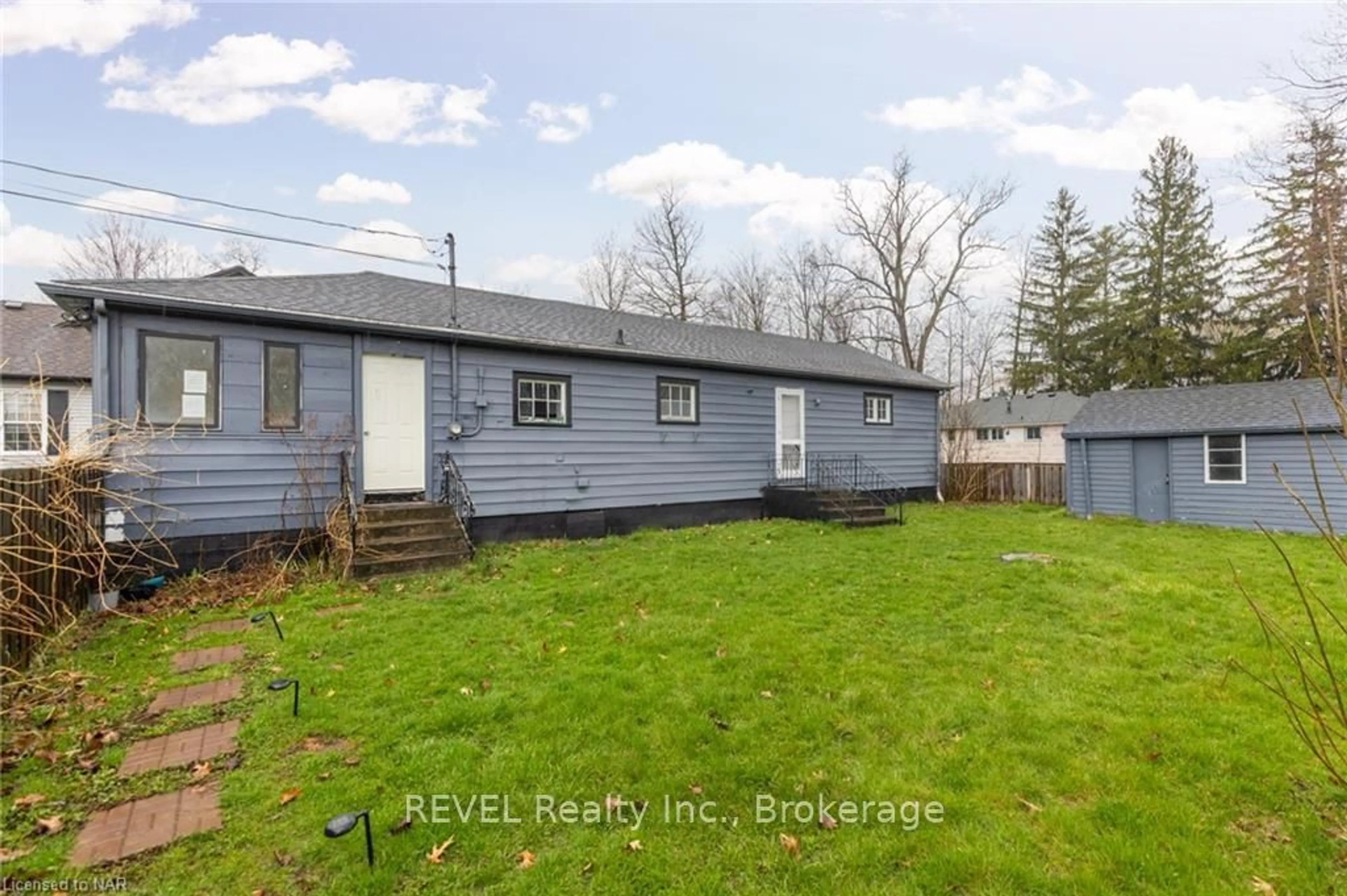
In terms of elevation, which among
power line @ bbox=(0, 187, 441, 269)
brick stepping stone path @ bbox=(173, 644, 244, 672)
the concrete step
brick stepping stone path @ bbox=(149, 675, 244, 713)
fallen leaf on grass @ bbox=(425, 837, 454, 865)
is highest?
power line @ bbox=(0, 187, 441, 269)

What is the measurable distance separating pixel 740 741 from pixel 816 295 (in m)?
28.2

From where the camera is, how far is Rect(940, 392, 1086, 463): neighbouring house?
2794 cm

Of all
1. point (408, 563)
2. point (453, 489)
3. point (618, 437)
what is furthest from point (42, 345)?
point (618, 437)

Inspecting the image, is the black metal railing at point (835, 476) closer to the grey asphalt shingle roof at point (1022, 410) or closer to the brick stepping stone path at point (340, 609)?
the brick stepping stone path at point (340, 609)

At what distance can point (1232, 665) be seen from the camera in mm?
4328

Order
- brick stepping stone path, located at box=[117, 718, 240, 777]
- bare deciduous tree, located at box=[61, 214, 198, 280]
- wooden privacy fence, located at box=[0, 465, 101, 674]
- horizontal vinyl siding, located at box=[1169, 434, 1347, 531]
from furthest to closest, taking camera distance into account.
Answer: bare deciduous tree, located at box=[61, 214, 198, 280]
horizontal vinyl siding, located at box=[1169, 434, 1347, 531]
wooden privacy fence, located at box=[0, 465, 101, 674]
brick stepping stone path, located at box=[117, 718, 240, 777]

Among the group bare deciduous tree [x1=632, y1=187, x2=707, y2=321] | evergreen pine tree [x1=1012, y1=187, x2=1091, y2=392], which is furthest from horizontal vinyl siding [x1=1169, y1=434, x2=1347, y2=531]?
evergreen pine tree [x1=1012, y1=187, x2=1091, y2=392]

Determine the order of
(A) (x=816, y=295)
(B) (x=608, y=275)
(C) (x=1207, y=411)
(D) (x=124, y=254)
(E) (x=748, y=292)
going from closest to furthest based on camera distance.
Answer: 1. (C) (x=1207, y=411)
2. (D) (x=124, y=254)
3. (A) (x=816, y=295)
4. (E) (x=748, y=292)
5. (B) (x=608, y=275)

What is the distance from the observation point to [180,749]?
337cm

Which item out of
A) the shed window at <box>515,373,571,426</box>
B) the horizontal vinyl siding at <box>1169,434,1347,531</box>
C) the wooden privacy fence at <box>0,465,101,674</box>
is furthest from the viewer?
the horizontal vinyl siding at <box>1169,434,1347,531</box>

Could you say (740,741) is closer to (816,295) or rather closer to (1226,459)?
(1226,459)

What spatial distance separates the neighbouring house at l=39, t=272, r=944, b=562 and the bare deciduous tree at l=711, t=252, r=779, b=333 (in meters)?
16.2

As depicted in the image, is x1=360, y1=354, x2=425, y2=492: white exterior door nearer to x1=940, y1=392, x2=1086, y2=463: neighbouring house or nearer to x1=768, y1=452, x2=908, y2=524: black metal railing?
x1=768, y1=452, x2=908, y2=524: black metal railing

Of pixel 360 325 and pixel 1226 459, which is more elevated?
pixel 360 325
